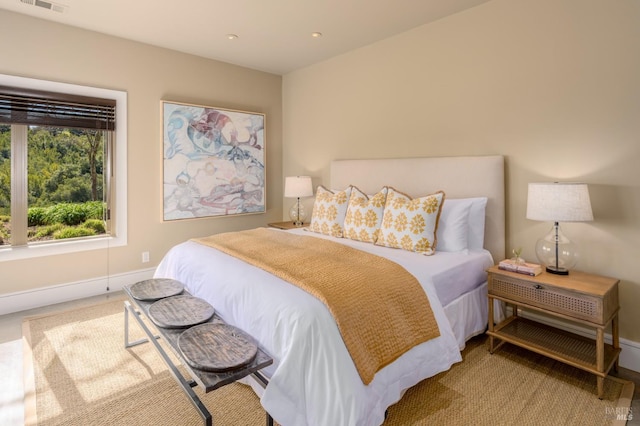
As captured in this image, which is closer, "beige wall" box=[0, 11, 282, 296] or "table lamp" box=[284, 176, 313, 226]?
"beige wall" box=[0, 11, 282, 296]

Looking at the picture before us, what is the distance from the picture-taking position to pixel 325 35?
3.58 metres

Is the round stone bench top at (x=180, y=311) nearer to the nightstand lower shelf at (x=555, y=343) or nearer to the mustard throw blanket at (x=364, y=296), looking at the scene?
the mustard throw blanket at (x=364, y=296)

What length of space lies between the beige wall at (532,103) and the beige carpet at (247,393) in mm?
746

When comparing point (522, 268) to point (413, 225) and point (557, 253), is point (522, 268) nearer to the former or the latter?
point (557, 253)

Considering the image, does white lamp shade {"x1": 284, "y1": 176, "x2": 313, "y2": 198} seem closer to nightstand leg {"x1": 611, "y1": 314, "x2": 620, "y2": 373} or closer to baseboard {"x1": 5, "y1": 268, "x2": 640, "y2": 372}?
baseboard {"x1": 5, "y1": 268, "x2": 640, "y2": 372}

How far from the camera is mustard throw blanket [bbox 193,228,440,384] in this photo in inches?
66.4

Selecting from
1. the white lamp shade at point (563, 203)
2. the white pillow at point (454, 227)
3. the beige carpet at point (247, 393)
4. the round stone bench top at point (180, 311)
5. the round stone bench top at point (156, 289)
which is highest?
the white lamp shade at point (563, 203)

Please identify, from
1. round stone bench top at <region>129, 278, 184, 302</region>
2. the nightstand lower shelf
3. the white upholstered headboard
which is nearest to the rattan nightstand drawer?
the nightstand lower shelf

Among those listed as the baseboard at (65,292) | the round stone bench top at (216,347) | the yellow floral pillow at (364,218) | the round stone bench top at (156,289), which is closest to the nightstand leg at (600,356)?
the yellow floral pillow at (364,218)

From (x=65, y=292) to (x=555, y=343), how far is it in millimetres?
4239

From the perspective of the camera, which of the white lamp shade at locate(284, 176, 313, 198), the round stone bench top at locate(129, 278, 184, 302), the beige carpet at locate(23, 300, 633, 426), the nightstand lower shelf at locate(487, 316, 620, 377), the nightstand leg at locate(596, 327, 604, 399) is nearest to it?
the beige carpet at locate(23, 300, 633, 426)

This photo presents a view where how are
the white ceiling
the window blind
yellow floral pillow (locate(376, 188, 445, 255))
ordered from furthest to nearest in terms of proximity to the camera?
the window blind, the white ceiling, yellow floral pillow (locate(376, 188, 445, 255))

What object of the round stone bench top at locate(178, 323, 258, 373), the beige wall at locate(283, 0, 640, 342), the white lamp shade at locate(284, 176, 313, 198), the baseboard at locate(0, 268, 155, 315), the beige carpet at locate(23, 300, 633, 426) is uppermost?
the beige wall at locate(283, 0, 640, 342)

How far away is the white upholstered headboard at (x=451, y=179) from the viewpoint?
2854mm
